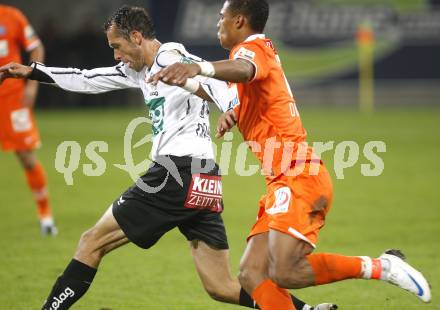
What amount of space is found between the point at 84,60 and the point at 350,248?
19.1 m

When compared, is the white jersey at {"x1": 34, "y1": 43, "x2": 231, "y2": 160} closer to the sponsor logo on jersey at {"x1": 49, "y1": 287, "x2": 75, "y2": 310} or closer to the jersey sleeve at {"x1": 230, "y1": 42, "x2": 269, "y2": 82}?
the jersey sleeve at {"x1": 230, "y1": 42, "x2": 269, "y2": 82}

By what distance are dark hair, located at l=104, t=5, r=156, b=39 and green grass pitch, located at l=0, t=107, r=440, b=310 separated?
7.54ft

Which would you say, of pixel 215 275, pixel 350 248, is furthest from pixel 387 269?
pixel 350 248

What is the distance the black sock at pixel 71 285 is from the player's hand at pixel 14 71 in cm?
137

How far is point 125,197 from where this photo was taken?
5.66 meters

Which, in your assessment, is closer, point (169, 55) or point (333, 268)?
point (333, 268)

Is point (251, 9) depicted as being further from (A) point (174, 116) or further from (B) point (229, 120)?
(A) point (174, 116)

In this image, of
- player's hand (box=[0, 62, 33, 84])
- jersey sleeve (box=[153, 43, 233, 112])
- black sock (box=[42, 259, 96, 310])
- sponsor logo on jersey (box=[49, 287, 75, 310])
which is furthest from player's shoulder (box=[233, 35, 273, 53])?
sponsor logo on jersey (box=[49, 287, 75, 310])

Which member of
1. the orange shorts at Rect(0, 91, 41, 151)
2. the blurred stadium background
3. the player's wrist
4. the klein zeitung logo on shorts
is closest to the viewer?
the player's wrist

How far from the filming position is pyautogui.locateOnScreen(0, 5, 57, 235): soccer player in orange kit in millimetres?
9672

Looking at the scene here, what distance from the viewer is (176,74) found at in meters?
4.44

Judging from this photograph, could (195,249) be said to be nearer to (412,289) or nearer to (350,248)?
(412,289)

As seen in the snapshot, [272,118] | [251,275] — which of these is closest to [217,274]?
[251,275]

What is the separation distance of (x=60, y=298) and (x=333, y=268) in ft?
6.16
